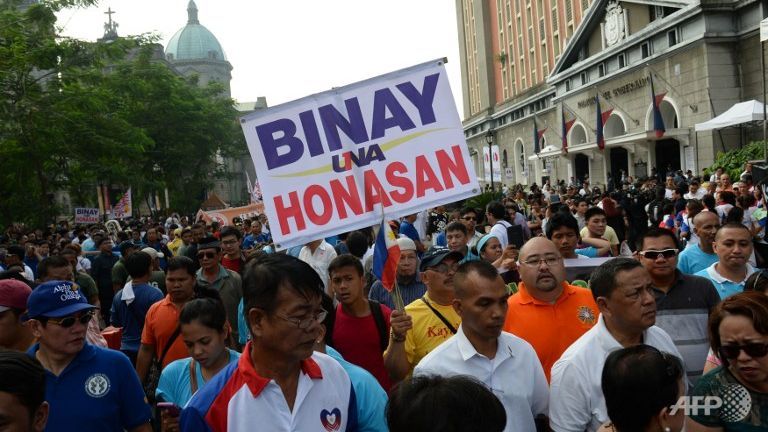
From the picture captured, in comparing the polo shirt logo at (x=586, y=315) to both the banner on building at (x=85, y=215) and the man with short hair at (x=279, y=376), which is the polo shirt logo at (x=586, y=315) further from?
the banner on building at (x=85, y=215)

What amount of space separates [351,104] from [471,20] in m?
76.7

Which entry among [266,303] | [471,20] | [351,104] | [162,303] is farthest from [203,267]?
[471,20]

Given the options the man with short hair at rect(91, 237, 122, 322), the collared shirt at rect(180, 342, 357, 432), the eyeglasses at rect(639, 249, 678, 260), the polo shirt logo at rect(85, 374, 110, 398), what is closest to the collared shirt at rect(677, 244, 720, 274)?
the eyeglasses at rect(639, 249, 678, 260)

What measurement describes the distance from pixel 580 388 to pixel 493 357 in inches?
17.1

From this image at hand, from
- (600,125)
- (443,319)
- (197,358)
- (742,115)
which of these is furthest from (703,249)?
(600,125)

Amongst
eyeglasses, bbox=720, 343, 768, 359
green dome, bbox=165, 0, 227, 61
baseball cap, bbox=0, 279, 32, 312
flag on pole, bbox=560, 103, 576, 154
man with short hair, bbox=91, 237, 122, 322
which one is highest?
green dome, bbox=165, 0, 227, 61

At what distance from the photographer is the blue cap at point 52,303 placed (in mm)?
3734

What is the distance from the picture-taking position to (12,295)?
435cm

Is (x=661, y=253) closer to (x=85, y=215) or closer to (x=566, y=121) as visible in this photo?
(x=85, y=215)

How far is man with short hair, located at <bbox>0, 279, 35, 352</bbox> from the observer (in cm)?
433

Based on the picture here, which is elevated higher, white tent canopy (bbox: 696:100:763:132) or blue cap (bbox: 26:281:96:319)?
white tent canopy (bbox: 696:100:763:132)

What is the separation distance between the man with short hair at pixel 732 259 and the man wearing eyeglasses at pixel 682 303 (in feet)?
2.34

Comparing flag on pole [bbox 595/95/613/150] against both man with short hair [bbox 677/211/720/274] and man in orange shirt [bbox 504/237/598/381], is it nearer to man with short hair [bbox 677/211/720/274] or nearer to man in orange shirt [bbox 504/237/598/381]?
man with short hair [bbox 677/211/720/274]

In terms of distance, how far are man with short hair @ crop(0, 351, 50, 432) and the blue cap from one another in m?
1.10
